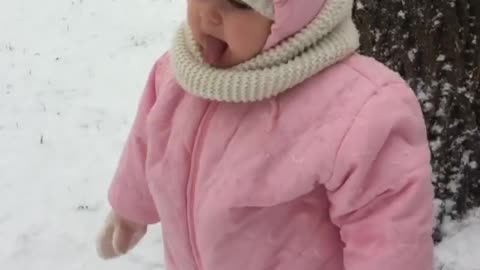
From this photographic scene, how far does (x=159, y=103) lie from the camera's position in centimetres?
184

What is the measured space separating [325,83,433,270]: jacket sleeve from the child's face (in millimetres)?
231

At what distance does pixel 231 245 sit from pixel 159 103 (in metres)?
0.33

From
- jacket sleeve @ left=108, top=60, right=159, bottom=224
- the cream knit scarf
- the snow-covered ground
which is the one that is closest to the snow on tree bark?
the snow-covered ground

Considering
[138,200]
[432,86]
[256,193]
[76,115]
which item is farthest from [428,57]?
[76,115]

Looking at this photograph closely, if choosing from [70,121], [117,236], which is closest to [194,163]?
[117,236]

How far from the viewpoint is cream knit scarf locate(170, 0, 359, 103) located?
1577 millimetres

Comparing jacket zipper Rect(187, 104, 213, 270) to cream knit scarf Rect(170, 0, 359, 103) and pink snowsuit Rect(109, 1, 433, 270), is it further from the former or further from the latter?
cream knit scarf Rect(170, 0, 359, 103)

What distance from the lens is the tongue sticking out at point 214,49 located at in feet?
5.43

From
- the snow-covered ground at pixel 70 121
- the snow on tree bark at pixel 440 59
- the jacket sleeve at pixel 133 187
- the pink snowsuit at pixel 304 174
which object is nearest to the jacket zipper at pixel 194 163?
the pink snowsuit at pixel 304 174

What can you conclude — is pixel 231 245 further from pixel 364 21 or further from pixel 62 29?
pixel 62 29

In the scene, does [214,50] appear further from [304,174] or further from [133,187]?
[133,187]

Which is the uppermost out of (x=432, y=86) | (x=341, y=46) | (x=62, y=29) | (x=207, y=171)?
(x=341, y=46)

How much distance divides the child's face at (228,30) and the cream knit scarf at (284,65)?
24 millimetres

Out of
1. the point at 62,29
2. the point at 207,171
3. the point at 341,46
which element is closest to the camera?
the point at 341,46
